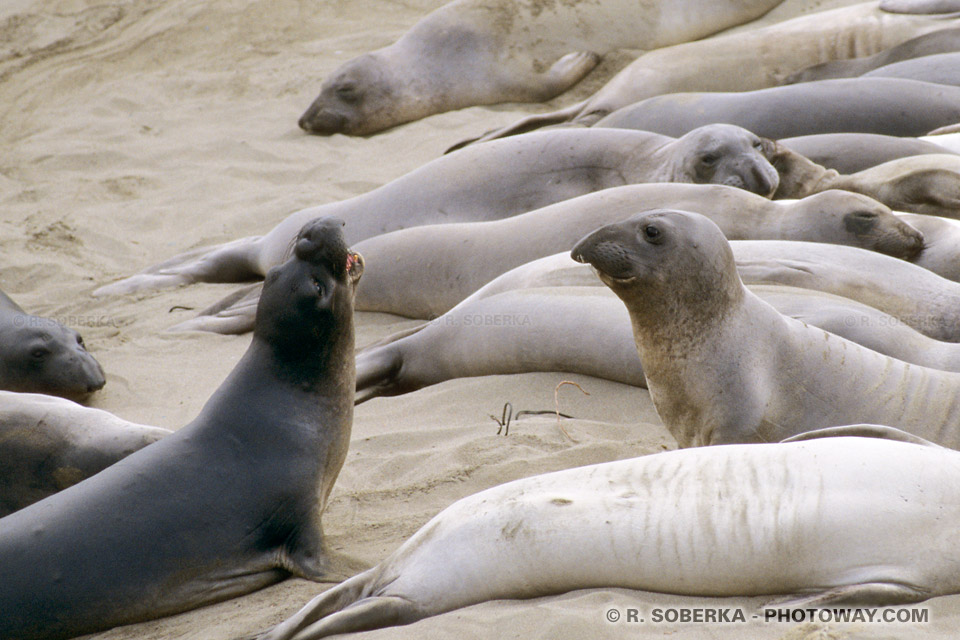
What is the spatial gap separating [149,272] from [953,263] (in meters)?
3.86

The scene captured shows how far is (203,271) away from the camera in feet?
20.2

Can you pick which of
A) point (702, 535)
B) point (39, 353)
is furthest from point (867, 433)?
point (39, 353)

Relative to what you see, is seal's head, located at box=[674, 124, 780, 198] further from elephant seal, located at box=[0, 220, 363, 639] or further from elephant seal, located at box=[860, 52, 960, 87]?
elephant seal, located at box=[0, 220, 363, 639]

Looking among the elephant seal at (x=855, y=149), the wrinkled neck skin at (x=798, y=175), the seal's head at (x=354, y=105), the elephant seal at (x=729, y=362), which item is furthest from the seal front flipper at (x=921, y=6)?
the elephant seal at (x=729, y=362)

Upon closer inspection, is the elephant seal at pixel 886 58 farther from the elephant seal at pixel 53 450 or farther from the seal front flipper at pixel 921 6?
the elephant seal at pixel 53 450

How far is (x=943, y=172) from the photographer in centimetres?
493

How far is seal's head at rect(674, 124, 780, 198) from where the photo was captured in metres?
5.19

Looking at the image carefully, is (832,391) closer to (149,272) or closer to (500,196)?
(500,196)

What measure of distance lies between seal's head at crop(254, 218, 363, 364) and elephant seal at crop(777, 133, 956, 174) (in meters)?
2.83

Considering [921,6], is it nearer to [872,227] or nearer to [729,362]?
[872,227]

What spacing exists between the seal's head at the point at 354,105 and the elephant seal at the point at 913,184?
3602 millimetres

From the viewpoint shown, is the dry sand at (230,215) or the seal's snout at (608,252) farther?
the seal's snout at (608,252)

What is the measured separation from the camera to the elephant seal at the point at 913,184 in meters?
→ 4.93

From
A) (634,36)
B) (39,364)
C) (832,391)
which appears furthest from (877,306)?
(634,36)
